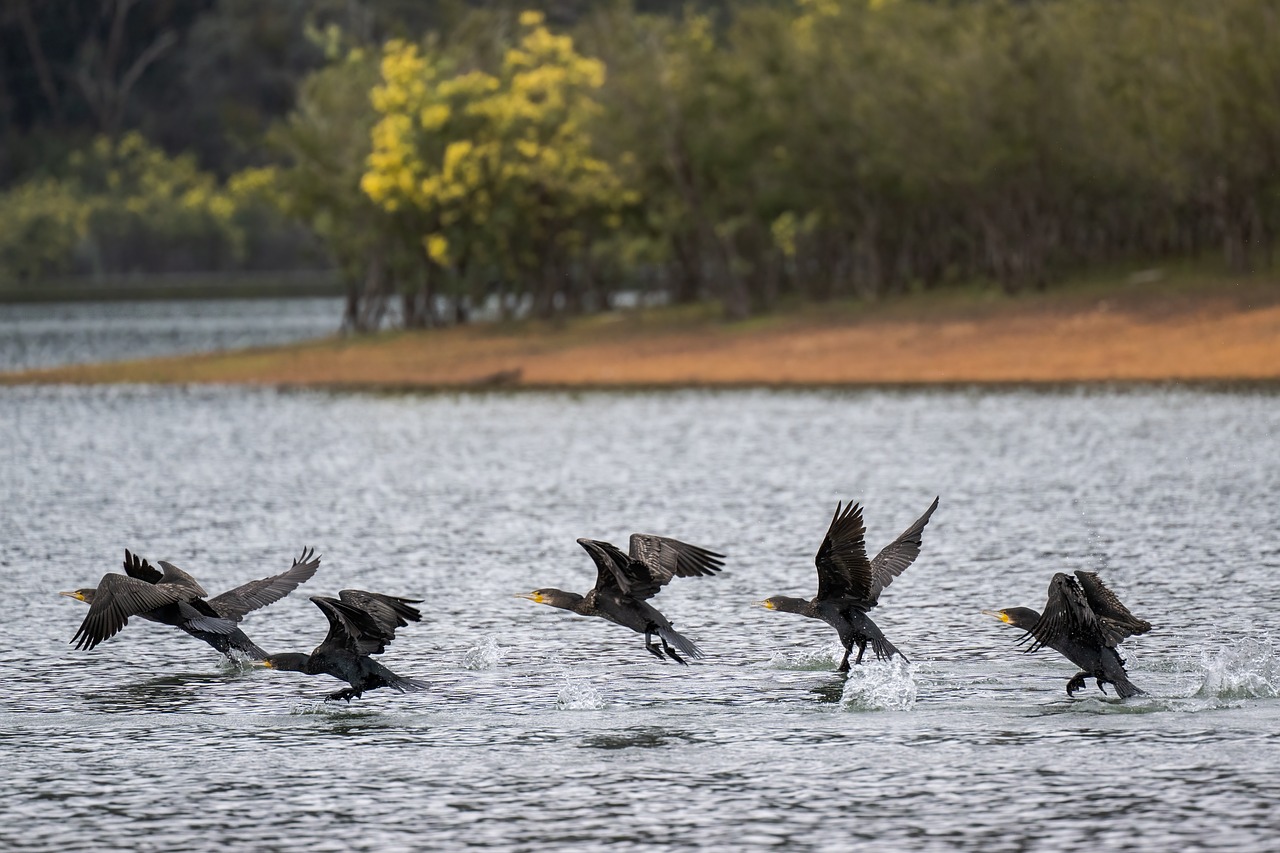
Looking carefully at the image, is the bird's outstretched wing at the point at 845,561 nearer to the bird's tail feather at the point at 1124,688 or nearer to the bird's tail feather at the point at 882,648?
the bird's tail feather at the point at 882,648

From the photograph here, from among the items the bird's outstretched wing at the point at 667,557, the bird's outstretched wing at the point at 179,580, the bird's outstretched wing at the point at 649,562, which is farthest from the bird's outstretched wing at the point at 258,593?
the bird's outstretched wing at the point at 667,557

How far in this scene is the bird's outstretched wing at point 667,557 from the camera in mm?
15016

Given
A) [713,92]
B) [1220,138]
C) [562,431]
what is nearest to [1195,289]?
[1220,138]

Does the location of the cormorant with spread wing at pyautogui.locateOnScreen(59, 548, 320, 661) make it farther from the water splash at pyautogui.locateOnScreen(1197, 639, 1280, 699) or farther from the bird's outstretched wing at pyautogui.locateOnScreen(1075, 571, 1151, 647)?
the water splash at pyautogui.locateOnScreen(1197, 639, 1280, 699)

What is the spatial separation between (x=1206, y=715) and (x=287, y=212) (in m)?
64.1

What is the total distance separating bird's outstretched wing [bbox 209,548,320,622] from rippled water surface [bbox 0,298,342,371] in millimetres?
52608

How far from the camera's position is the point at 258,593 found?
16.1 metres

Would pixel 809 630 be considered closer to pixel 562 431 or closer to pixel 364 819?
pixel 364 819

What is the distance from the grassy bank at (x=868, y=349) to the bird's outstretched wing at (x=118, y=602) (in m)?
36.4

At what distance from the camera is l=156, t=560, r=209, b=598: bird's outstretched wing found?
15586 mm

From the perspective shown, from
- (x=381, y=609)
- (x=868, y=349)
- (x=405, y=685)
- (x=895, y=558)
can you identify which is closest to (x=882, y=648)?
(x=895, y=558)

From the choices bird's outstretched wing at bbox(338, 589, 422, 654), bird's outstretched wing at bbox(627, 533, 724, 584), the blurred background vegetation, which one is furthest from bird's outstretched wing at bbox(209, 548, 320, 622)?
the blurred background vegetation

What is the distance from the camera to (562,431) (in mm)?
41219

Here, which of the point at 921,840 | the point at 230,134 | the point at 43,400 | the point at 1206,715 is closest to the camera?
the point at 921,840
